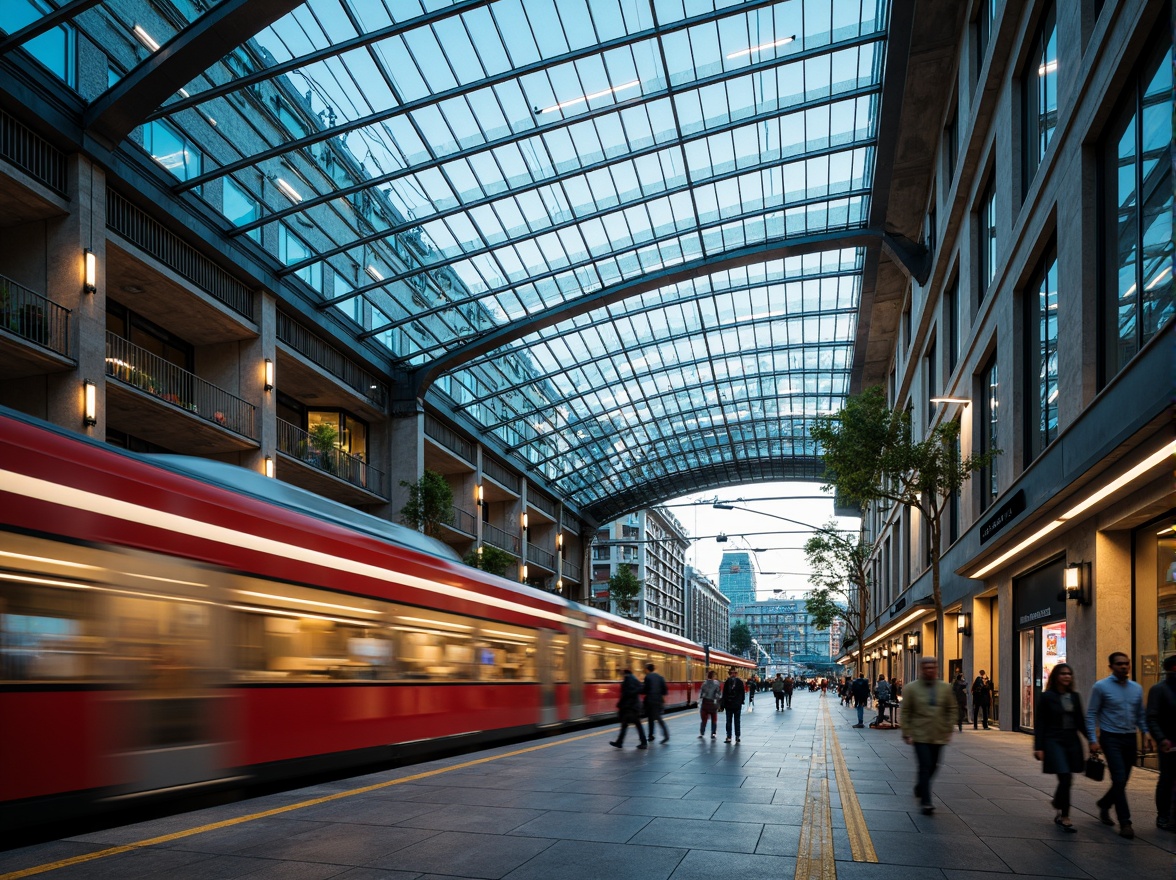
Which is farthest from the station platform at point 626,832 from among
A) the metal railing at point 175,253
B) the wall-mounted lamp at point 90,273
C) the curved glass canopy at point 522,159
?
the curved glass canopy at point 522,159

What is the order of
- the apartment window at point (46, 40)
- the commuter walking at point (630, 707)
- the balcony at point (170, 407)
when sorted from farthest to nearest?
the balcony at point (170, 407) < the apartment window at point (46, 40) < the commuter walking at point (630, 707)

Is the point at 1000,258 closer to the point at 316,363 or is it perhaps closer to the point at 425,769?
the point at 425,769

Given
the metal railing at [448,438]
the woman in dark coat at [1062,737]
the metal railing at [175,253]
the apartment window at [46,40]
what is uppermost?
the apartment window at [46,40]

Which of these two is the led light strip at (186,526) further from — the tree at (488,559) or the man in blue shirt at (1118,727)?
the tree at (488,559)

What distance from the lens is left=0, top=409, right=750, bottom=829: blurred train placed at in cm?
768

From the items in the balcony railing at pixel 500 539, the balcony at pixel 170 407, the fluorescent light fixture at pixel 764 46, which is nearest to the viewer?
the balcony at pixel 170 407

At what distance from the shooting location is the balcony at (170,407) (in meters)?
24.7

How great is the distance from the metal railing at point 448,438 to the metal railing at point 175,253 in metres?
14.4

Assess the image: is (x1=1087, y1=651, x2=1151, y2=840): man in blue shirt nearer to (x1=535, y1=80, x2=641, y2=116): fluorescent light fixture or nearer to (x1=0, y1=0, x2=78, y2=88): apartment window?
(x1=0, y1=0, x2=78, y2=88): apartment window

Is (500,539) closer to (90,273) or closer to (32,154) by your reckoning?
(90,273)

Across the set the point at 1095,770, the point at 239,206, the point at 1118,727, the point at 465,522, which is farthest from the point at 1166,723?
the point at 465,522

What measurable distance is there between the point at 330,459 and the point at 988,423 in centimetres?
2173

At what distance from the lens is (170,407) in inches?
989

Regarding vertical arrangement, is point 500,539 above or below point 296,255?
below
